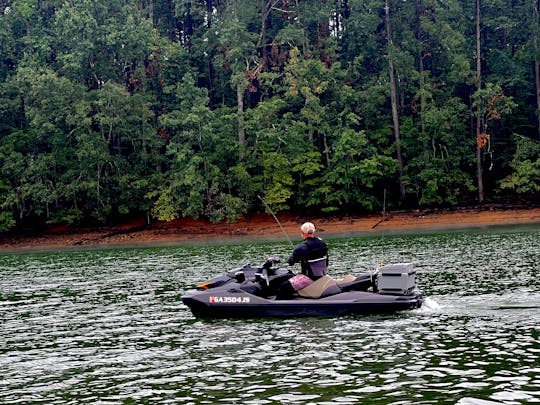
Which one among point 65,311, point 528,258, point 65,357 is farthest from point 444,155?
point 65,357

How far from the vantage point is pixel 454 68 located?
5638 centimetres

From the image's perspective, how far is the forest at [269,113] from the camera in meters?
54.2

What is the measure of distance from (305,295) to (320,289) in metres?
0.35

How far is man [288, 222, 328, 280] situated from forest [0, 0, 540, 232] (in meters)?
35.4

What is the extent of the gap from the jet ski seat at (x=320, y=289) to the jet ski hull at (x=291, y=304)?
0.52 ft

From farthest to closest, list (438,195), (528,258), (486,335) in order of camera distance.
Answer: (438,195) < (528,258) < (486,335)

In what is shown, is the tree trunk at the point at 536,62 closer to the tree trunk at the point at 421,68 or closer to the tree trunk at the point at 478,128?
the tree trunk at the point at 478,128

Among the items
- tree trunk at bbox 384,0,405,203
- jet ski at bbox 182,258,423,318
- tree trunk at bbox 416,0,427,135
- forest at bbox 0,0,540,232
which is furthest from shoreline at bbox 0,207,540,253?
jet ski at bbox 182,258,423,318

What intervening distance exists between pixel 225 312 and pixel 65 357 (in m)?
4.21

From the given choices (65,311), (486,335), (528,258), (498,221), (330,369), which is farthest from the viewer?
(498,221)

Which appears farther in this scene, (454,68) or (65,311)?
(454,68)

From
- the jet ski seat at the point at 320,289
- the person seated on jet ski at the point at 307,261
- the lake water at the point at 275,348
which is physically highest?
the person seated on jet ski at the point at 307,261

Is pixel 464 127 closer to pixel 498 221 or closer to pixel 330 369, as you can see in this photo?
pixel 498 221

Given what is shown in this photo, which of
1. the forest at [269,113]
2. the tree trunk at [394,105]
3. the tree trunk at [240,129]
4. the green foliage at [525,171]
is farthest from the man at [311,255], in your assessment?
the tree trunk at [240,129]
